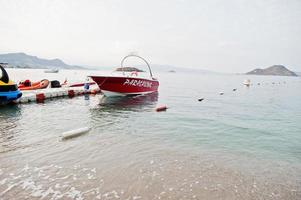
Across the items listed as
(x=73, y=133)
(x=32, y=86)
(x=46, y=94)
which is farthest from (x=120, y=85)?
(x=73, y=133)

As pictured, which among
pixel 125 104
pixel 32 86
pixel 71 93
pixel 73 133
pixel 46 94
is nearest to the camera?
pixel 73 133

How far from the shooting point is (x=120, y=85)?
22.8 meters

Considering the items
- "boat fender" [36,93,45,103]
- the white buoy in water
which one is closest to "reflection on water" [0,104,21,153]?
the white buoy in water

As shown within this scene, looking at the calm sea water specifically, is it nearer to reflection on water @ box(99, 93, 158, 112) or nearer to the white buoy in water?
the white buoy in water

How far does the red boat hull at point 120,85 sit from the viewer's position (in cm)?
2192

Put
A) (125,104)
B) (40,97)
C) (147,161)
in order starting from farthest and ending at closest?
1. (40,97)
2. (125,104)
3. (147,161)

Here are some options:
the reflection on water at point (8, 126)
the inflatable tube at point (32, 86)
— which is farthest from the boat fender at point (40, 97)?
the inflatable tube at point (32, 86)

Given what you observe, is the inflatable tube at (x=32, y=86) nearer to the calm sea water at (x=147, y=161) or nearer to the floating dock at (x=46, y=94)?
the floating dock at (x=46, y=94)

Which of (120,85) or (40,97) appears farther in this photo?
(120,85)

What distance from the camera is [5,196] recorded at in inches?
192

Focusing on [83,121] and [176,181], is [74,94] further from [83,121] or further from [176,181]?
[176,181]

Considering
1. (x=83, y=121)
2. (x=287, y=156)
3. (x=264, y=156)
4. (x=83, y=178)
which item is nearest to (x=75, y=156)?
(x=83, y=178)

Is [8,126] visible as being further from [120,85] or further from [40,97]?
[120,85]

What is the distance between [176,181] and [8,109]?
14639mm
